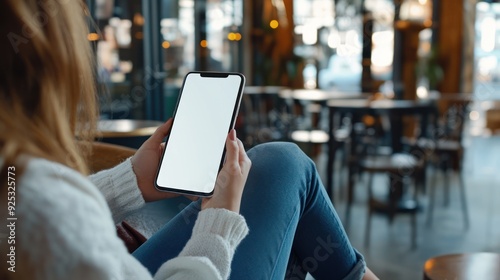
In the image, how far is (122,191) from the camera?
116 cm

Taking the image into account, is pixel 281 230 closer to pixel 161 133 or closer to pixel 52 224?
pixel 161 133

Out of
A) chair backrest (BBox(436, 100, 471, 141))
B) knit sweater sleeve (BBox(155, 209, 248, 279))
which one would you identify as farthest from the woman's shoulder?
chair backrest (BBox(436, 100, 471, 141))

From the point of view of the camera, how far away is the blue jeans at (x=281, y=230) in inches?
40.6

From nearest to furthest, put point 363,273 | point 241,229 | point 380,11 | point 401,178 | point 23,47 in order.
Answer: point 23,47 < point 241,229 < point 363,273 < point 401,178 < point 380,11

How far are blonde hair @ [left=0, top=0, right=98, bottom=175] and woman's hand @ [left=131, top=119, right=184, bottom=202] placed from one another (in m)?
0.46

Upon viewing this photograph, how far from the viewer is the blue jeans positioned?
103 cm

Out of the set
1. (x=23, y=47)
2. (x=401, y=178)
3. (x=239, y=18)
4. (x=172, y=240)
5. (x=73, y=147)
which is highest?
(x=239, y=18)

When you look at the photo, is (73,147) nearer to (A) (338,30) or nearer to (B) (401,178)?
(B) (401,178)

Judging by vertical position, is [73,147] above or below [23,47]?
below

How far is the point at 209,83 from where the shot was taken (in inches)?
45.1

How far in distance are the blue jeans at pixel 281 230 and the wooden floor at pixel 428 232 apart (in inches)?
60.9

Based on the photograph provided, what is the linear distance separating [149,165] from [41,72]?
52 cm

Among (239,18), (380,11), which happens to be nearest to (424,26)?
(380,11)

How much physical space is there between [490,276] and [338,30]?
19.8 ft
